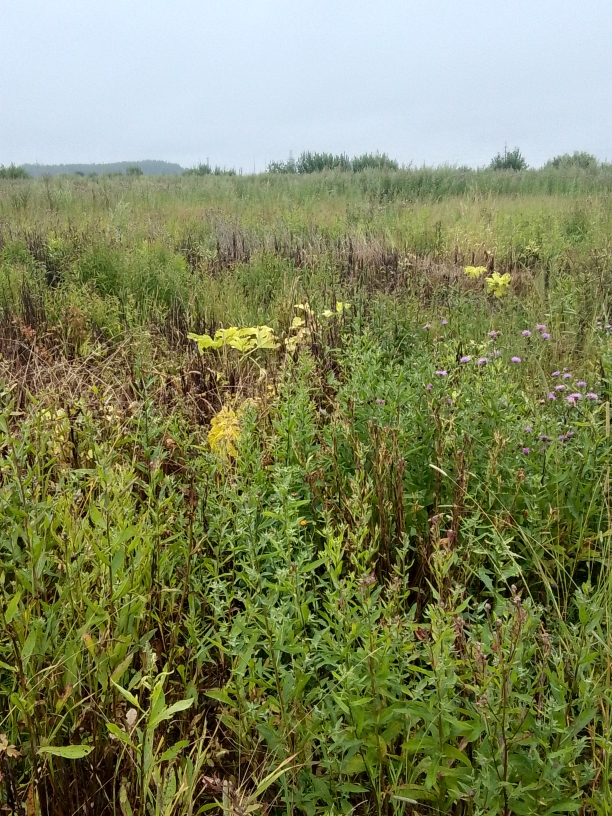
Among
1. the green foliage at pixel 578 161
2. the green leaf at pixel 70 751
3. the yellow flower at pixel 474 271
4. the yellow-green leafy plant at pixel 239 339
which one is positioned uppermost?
the green foliage at pixel 578 161

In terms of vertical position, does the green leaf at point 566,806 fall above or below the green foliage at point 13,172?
below

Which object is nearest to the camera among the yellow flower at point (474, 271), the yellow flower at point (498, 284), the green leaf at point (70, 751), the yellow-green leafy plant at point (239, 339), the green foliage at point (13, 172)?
the green leaf at point (70, 751)

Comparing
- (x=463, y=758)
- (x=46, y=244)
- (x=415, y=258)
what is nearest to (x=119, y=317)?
(x=46, y=244)

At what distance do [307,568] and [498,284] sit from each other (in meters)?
4.42

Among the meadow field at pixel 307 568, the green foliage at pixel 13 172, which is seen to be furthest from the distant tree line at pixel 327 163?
the meadow field at pixel 307 568

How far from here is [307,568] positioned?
1358 millimetres

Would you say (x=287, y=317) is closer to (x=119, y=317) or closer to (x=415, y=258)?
(x=119, y=317)

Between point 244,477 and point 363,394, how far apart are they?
0.69m

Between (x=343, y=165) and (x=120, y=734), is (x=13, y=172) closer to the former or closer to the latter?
(x=343, y=165)

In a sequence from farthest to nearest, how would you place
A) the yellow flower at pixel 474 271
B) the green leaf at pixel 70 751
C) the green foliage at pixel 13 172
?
the green foliage at pixel 13 172 → the yellow flower at pixel 474 271 → the green leaf at pixel 70 751

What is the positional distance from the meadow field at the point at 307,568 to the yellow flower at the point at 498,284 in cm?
41

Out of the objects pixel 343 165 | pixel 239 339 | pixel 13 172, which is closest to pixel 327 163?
pixel 343 165

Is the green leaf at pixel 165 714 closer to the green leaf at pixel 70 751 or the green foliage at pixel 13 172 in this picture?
the green leaf at pixel 70 751

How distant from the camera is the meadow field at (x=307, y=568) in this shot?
118cm
